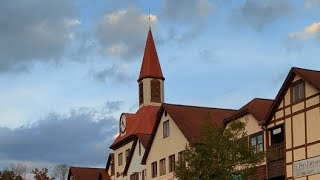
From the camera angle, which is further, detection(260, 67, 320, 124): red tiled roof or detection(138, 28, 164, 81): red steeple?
detection(138, 28, 164, 81): red steeple

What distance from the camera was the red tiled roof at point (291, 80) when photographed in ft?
141

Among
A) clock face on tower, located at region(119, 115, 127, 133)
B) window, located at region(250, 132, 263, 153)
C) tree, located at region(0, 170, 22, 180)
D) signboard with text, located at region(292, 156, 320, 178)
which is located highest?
clock face on tower, located at region(119, 115, 127, 133)

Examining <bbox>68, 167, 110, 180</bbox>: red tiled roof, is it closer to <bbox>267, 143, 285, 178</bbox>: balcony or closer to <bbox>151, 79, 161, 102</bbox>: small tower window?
<bbox>151, 79, 161, 102</bbox>: small tower window

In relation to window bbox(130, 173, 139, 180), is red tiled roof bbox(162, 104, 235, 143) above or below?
above

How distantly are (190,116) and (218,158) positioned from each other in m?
22.2

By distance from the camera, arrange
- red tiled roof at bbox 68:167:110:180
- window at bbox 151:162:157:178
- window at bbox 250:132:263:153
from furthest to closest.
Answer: red tiled roof at bbox 68:167:110:180, window at bbox 151:162:157:178, window at bbox 250:132:263:153

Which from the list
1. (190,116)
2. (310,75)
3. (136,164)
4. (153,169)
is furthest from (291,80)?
(136,164)

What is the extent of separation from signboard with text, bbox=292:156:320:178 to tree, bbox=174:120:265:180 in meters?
4.42

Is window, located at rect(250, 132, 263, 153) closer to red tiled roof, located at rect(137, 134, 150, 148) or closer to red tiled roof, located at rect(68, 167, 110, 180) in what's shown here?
red tiled roof, located at rect(137, 134, 150, 148)

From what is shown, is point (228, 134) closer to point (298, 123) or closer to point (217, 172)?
point (217, 172)

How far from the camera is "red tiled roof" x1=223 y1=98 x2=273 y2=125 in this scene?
48338 millimetres

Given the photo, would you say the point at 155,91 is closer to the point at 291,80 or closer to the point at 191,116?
the point at 191,116

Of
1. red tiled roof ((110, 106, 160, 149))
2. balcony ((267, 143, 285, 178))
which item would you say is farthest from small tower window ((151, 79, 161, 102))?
balcony ((267, 143, 285, 178))

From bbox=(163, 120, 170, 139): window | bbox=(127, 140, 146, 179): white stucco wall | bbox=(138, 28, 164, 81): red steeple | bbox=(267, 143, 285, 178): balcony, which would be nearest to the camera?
bbox=(267, 143, 285, 178): balcony
